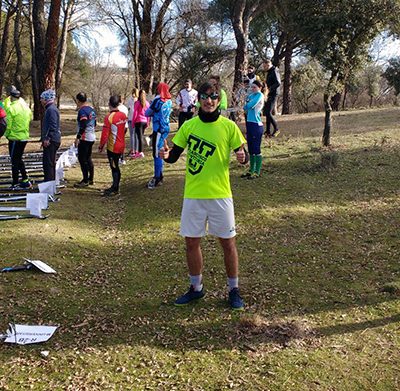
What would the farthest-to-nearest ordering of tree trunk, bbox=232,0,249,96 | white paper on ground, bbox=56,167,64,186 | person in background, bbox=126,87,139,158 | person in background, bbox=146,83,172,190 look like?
tree trunk, bbox=232,0,249,96, person in background, bbox=126,87,139,158, white paper on ground, bbox=56,167,64,186, person in background, bbox=146,83,172,190

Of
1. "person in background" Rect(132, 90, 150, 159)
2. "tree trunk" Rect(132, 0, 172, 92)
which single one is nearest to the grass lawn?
"person in background" Rect(132, 90, 150, 159)

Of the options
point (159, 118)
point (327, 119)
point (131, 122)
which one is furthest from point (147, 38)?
point (159, 118)

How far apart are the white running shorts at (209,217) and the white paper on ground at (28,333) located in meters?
1.50

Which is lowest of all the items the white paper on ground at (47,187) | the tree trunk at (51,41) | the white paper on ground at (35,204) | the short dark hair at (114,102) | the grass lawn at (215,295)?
the grass lawn at (215,295)

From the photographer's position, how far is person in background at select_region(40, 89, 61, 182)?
8.52 meters

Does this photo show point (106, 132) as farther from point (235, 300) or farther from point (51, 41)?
point (51, 41)

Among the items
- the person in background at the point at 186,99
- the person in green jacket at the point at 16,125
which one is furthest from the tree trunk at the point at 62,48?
the person in green jacket at the point at 16,125

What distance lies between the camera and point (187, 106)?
40.8 feet

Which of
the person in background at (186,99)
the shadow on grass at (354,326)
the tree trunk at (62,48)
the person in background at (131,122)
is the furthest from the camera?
the tree trunk at (62,48)

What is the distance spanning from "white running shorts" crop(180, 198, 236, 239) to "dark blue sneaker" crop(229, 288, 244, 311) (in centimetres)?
62

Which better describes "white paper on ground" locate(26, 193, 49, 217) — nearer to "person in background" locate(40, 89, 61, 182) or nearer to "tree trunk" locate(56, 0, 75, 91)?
"person in background" locate(40, 89, 61, 182)

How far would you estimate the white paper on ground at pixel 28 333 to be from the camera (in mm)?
4059

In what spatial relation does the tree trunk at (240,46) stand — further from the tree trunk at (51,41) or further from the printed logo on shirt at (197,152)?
the printed logo on shirt at (197,152)

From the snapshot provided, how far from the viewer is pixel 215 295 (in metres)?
5.06
